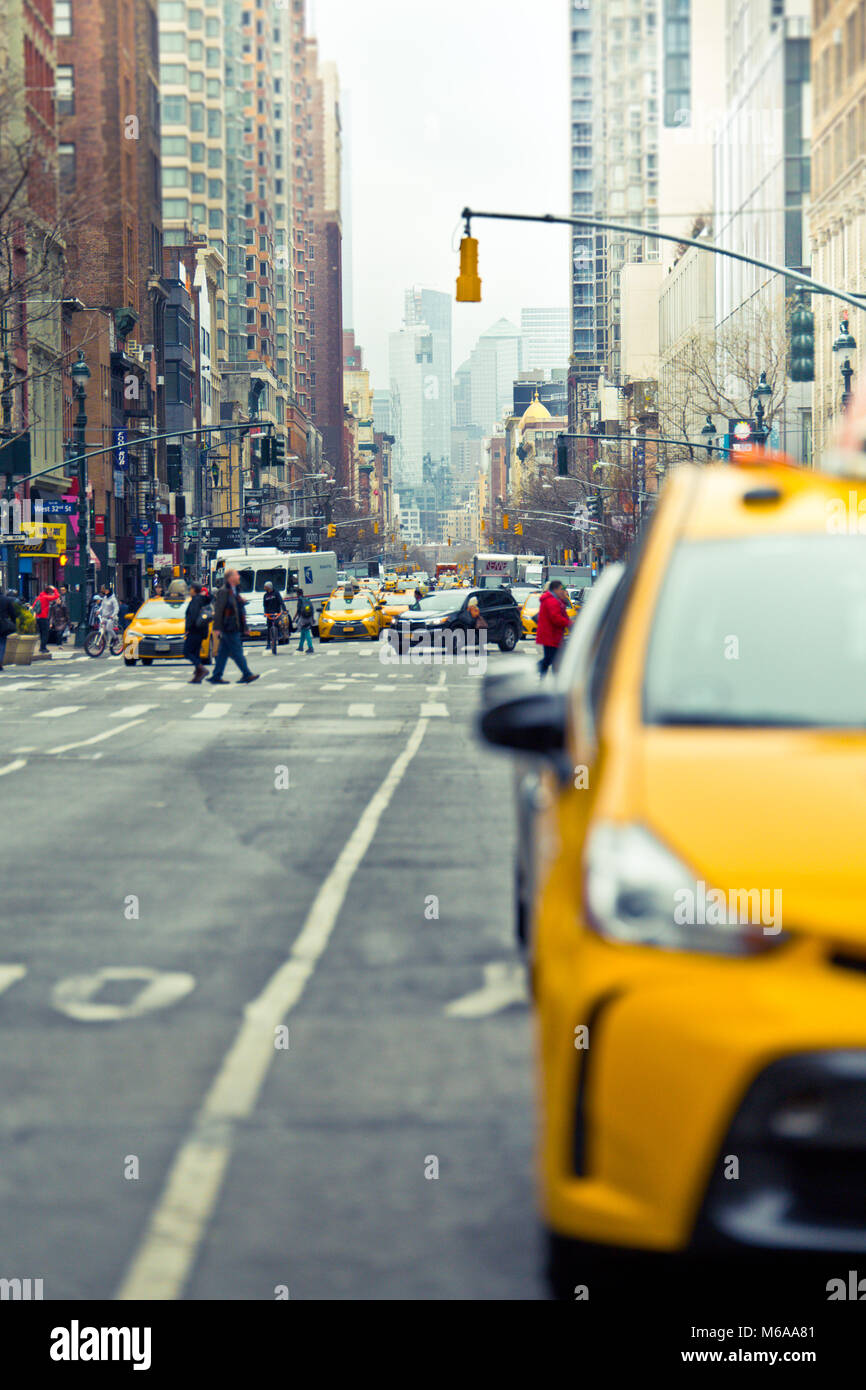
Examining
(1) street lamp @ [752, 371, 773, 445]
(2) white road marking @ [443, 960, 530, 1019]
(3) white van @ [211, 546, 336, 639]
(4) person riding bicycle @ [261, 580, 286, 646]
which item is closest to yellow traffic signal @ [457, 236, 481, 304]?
(2) white road marking @ [443, 960, 530, 1019]

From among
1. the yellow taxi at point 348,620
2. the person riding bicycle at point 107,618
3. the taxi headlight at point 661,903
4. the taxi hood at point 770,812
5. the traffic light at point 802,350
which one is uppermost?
the traffic light at point 802,350

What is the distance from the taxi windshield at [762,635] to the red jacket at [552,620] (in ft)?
70.8

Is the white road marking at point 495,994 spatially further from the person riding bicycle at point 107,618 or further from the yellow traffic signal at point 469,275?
the person riding bicycle at point 107,618

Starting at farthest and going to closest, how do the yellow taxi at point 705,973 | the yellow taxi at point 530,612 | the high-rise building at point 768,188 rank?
the high-rise building at point 768,188, the yellow taxi at point 530,612, the yellow taxi at point 705,973

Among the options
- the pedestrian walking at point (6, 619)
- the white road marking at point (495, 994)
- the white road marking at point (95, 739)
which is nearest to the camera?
the white road marking at point (495, 994)

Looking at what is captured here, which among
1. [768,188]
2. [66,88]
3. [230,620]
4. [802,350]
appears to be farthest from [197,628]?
[66,88]

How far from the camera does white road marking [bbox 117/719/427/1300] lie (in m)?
4.29

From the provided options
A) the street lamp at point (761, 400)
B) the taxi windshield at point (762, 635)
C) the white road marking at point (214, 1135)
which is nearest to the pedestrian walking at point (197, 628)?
the street lamp at point (761, 400)

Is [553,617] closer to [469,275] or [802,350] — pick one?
[469,275]

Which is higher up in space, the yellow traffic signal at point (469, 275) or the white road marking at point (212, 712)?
the yellow traffic signal at point (469, 275)

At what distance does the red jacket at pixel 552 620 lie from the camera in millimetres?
26703

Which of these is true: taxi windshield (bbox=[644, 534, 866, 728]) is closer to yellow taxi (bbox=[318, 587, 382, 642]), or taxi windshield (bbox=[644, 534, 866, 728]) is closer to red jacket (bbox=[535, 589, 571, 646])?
red jacket (bbox=[535, 589, 571, 646])

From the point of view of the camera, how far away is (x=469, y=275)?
74.6ft
